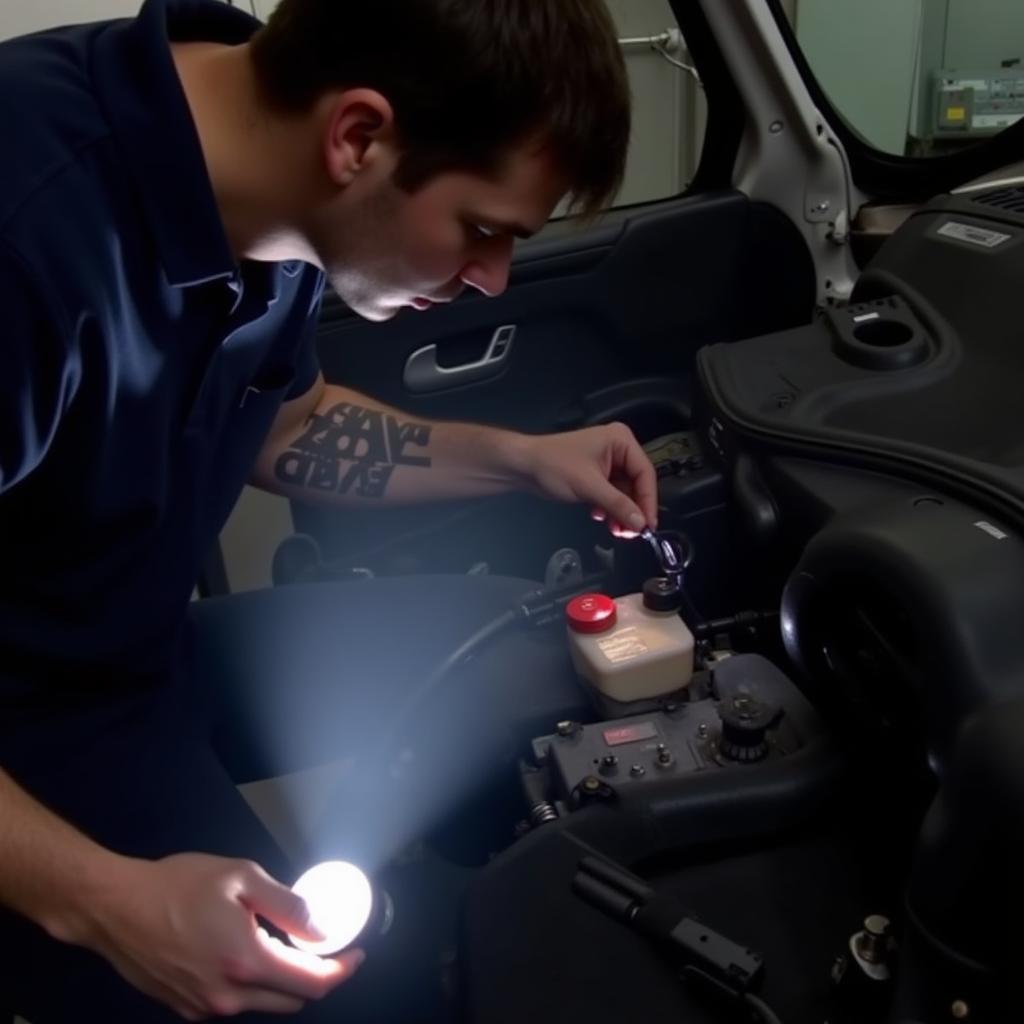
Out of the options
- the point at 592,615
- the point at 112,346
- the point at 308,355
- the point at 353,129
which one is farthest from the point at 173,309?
the point at 592,615

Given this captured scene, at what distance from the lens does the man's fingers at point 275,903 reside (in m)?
0.69

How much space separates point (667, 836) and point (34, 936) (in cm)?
54

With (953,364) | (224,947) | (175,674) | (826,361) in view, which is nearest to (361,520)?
(175,674)

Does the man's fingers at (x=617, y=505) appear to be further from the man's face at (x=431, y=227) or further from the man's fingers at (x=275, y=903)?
the man's fingers at (x=275, y=903)

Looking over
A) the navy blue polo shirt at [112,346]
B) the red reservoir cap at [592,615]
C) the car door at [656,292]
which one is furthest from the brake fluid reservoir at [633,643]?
the car door at [656,292]

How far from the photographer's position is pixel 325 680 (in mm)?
1196

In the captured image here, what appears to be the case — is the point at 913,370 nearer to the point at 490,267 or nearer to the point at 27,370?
the point at 490,267

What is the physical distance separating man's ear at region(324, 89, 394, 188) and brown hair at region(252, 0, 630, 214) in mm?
11

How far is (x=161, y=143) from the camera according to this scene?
79 cm

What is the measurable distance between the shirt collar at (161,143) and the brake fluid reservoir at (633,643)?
1.50ft

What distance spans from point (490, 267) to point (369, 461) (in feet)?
1.51

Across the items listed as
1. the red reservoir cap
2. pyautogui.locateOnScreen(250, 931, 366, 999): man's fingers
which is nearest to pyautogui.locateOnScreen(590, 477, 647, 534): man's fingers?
the red reservoir cap

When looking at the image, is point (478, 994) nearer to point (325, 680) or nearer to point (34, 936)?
point (34, 936)

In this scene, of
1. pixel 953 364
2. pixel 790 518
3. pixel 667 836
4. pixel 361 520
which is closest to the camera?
pixel 667 836
